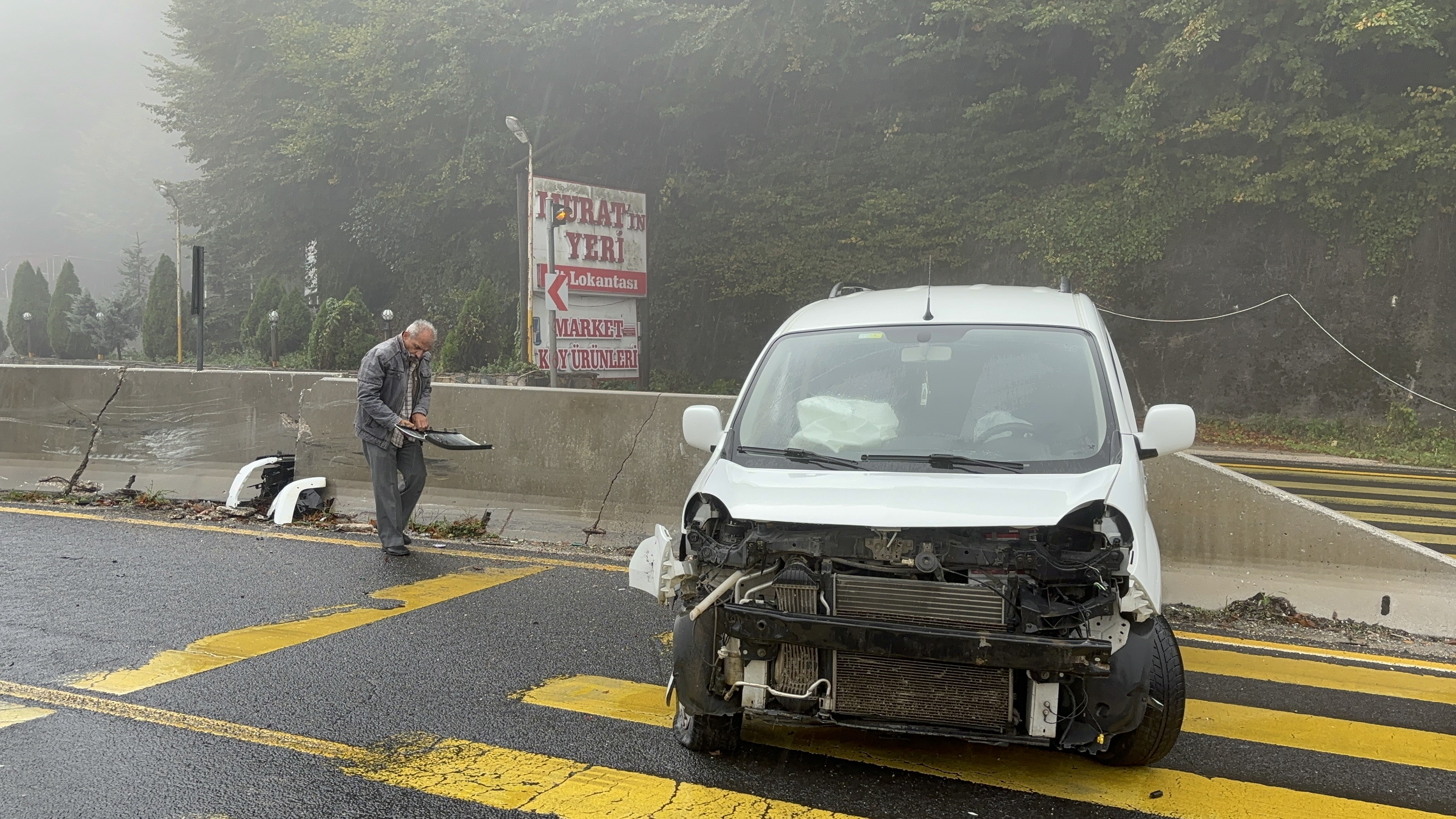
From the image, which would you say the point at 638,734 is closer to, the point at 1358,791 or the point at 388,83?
the point at 1358,791

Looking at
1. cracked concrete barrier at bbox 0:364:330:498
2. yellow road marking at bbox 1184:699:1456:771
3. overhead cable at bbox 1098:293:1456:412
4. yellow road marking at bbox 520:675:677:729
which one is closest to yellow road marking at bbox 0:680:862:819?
yellow road marking at bbox 520:675:677:729

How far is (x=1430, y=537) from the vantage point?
9938 millimetres

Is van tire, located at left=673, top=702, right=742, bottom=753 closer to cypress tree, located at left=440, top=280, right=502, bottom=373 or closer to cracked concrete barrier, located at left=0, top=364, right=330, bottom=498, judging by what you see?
cracked concrete barrier, located at left=0, top=364, right=330, bottom=498

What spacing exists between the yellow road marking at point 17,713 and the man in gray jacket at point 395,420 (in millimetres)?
3523

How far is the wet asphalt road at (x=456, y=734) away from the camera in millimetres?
3600

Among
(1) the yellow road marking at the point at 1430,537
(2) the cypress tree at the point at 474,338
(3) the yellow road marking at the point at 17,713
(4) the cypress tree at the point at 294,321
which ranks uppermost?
(4) the cypress tree at the point at 294,321

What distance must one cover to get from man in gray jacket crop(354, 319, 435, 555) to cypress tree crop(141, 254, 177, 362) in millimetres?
56258

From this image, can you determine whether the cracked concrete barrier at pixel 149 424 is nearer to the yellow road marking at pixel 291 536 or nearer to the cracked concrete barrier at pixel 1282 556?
the yellow road marking at pixel 291 536

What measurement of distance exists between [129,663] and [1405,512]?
12.2 meters

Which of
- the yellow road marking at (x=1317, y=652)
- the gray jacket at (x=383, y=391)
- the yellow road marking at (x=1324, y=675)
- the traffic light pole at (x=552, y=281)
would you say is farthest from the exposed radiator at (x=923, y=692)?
the traffic light pole at (x=552, y=281)

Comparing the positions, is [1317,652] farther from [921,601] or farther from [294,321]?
[294,321]

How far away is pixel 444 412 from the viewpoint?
9133 millimetres

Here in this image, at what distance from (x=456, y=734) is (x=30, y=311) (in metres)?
83.5

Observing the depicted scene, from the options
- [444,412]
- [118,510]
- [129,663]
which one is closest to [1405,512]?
[444,412]
